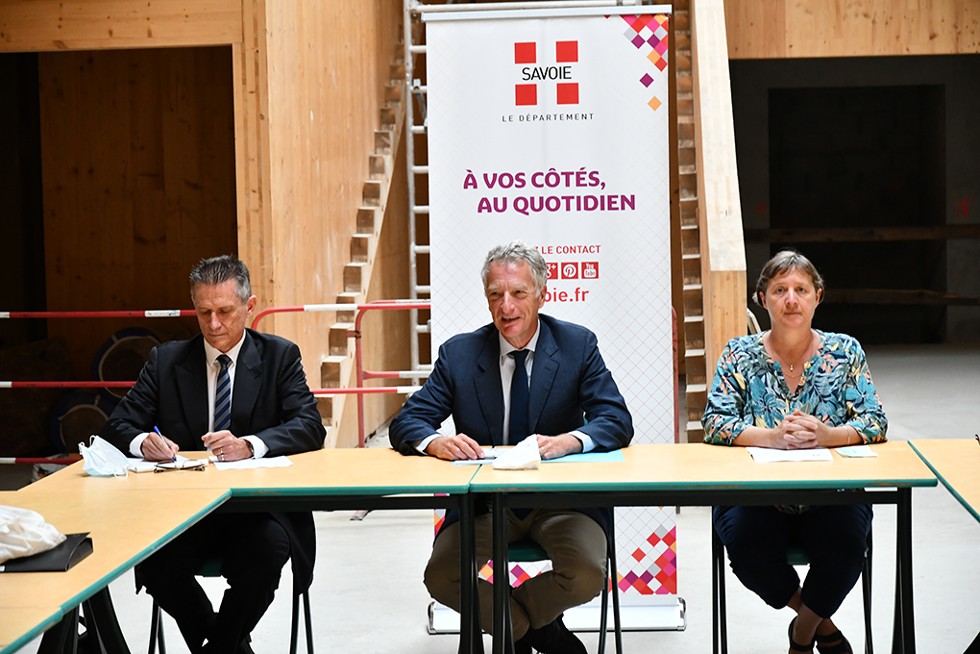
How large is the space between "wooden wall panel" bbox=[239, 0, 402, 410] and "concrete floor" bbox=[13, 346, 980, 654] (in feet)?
4.16

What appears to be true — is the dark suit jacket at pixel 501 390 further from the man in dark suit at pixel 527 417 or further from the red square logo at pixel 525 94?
the red square logo at pixel 525 94

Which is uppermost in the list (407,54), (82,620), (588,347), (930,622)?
(407,54)

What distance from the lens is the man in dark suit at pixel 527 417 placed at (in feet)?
12.7

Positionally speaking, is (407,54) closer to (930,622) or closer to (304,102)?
(304,102)

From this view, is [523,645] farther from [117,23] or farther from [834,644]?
[117,23]

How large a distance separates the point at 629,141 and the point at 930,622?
1981 mm

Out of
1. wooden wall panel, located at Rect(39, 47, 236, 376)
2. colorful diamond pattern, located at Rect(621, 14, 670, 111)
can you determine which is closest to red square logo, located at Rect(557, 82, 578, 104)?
colorful diamond pattern, located at Rect(621, 14, 670, 111)

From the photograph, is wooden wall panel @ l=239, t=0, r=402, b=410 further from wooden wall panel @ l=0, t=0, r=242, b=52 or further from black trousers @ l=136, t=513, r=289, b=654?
black trousers @ l=136, t=513, r=289, b=654

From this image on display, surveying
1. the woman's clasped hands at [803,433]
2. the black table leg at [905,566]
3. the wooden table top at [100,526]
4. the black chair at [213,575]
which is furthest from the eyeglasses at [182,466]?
the black table leg at [905,566]

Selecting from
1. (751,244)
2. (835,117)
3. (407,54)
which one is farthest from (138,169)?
(835,117)

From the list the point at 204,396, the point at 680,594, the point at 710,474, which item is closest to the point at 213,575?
the point at 204,396

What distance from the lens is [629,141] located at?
4812 millimetres

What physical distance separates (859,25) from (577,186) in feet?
15.6

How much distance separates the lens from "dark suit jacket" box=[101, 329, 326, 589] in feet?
13.7
